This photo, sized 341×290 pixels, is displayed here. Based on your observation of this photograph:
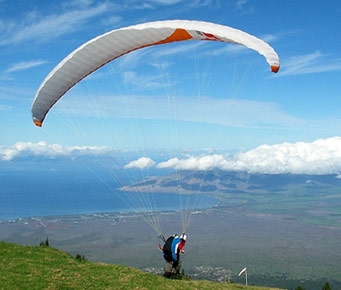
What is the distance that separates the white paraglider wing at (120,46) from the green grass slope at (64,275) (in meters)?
5.85

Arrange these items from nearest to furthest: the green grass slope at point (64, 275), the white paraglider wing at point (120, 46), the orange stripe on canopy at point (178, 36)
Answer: the white paraglider wing at point (120, 46), the green grass slope at point (64, 275), the orange stripe on canopy at point (178, 36)

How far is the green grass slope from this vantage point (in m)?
11.6

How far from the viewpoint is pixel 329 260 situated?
196750 mm

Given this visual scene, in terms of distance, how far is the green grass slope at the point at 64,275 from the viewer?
458 inches

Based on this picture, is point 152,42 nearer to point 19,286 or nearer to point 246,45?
point 246,45

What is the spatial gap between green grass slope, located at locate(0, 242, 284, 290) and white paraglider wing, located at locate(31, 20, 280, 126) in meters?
5.85

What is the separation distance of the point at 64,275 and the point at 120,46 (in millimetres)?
8953

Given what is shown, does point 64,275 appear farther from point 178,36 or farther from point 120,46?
point 178,36

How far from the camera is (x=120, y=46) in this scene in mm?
13445

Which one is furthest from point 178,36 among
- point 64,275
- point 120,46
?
point 64,275

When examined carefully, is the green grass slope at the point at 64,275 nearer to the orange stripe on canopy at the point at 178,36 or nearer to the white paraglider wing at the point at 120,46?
the white paraglider wing at the point at 120,46

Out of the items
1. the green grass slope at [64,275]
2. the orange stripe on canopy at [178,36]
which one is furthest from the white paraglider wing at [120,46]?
the green grass slope at [64,275]

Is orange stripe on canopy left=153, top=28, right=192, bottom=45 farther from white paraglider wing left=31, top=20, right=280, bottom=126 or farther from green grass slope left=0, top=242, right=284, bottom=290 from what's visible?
green grass slope left=0, top=242, right=284, bottom=290

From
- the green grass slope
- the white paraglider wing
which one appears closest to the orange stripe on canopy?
the white paraglider wing
